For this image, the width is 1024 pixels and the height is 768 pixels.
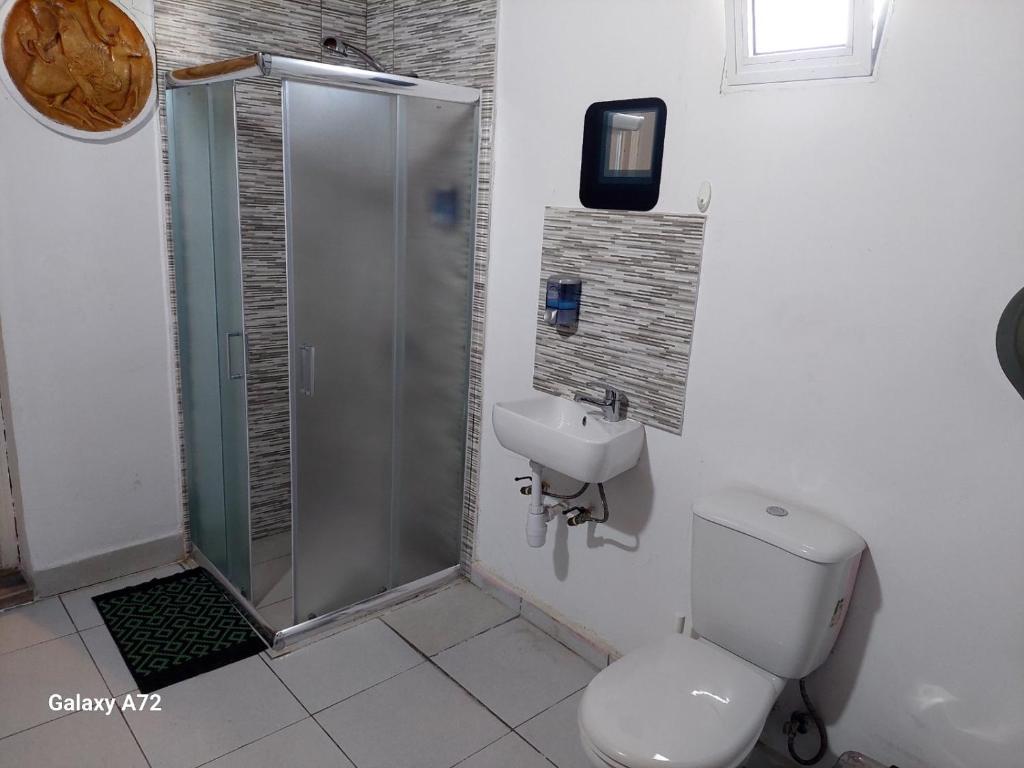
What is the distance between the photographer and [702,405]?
2.05 metres

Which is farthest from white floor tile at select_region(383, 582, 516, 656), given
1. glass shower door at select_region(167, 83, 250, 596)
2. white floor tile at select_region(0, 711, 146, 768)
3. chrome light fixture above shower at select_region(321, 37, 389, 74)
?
chrome light fixture above shower at select_region(321, 37, 389, 74)

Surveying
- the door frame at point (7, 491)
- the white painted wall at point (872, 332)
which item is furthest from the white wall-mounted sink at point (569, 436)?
the door frame at point (7, 491)

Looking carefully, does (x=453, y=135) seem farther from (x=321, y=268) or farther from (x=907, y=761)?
(x=907, y=761)

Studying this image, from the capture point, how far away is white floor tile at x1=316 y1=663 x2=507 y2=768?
6.60 feet

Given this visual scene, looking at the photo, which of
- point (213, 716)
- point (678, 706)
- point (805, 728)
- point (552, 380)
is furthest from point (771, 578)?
point (213, 716)

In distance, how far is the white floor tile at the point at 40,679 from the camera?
6.80ft

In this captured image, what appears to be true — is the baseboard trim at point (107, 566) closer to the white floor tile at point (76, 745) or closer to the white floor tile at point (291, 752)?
the white floor tile at point (76, 745)

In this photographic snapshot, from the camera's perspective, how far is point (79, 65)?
2371 mm

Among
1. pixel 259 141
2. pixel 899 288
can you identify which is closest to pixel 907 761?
pixel 899 288

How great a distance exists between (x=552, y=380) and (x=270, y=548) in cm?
115

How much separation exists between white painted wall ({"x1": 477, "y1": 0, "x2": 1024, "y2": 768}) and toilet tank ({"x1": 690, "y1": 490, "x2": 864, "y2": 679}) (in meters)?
0.09

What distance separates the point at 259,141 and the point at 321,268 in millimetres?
406

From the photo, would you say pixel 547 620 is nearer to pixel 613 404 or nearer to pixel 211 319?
pixel 613 404

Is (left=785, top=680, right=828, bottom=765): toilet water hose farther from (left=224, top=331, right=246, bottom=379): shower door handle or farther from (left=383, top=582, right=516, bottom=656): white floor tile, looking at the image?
(left=224, top=331, right=246, bottom=379): shower door handle
